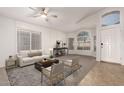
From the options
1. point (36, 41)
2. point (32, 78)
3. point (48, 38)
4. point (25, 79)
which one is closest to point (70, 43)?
point (48, 38)

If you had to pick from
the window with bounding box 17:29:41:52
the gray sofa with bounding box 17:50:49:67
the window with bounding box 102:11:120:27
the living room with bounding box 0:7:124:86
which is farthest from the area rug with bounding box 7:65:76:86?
the window with bounding box 102:11:120:27

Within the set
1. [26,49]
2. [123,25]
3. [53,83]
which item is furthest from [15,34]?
[123,25]

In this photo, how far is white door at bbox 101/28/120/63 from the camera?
466cm

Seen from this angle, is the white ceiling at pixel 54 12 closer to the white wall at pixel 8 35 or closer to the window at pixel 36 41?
the white wall at pixel 8 35

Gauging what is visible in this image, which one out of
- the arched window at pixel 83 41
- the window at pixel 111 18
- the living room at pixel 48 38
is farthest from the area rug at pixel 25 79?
the arched window at pixel 83 41

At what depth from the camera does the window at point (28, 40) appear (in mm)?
5207

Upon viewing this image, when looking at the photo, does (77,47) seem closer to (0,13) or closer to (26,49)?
(26,49)

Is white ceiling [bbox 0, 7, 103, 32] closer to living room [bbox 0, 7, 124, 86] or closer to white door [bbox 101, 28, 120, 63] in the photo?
living room [bbox 0, 7, 124, 86]

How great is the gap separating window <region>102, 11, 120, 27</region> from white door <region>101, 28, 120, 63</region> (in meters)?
0.43

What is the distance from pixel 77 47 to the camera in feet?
30.9

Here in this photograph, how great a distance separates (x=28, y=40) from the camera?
18.9 feet

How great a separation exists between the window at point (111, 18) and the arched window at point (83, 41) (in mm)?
3250

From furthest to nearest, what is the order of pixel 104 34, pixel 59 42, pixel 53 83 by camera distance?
pixel 59 42 → pixel 104 34 → pixel 53 83

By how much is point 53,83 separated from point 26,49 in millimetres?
3979
